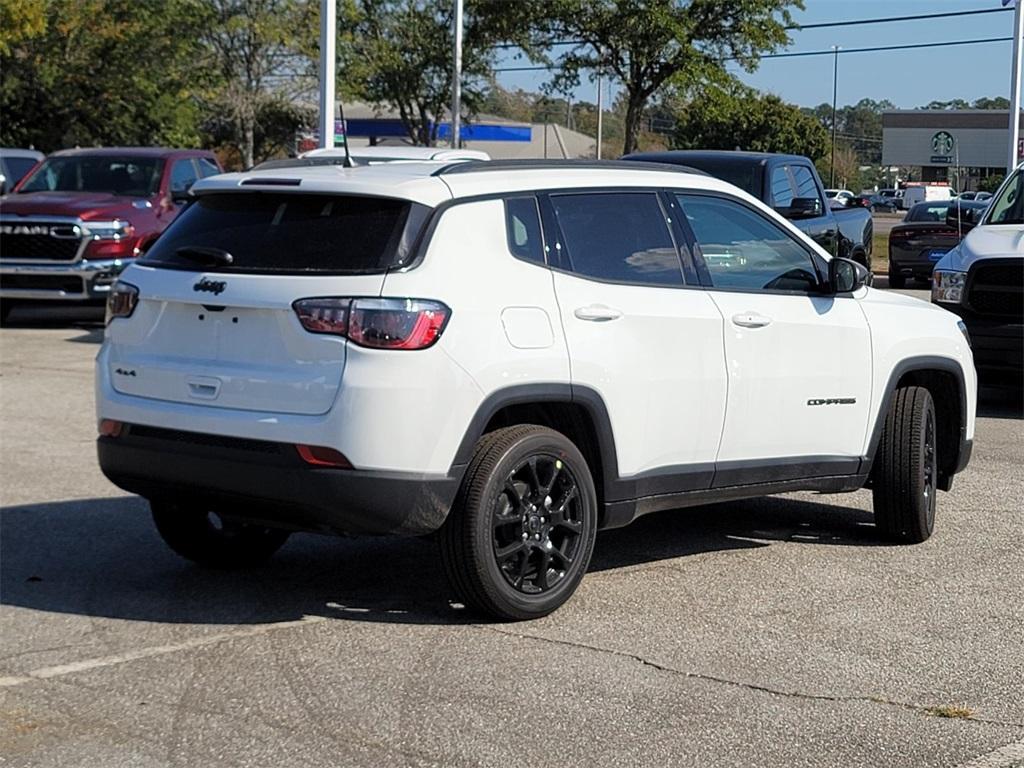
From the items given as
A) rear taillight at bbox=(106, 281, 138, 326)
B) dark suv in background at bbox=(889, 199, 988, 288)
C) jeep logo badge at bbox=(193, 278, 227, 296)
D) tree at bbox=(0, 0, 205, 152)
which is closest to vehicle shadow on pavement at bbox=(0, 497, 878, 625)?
rear taillight at bbox=(106, 281, 138, 326)

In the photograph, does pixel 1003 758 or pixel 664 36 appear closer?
pixel 1003 758

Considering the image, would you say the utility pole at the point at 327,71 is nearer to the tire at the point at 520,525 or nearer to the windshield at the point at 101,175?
the windshield at the point at 101,175

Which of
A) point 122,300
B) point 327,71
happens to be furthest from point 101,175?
point 122,300

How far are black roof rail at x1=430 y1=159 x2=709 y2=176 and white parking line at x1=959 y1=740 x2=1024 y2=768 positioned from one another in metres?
2.92

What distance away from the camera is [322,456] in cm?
564

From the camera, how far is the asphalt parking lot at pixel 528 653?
4852 millimetres

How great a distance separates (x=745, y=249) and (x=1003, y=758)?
9.99 feet

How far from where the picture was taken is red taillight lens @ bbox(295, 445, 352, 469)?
221 inches

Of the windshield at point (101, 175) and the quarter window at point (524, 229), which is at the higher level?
the windshield at point (101, 175)

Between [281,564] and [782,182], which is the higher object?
[782,182]

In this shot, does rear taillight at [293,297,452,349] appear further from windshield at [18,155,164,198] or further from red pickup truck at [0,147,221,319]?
windshield at [18,155,164,198]

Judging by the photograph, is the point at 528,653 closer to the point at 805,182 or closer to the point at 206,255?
the point at 206,255

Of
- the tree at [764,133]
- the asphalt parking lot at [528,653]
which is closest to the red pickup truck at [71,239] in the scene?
the asphalt parking lot at [528,653]

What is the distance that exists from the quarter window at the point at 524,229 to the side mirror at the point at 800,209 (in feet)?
29.0
